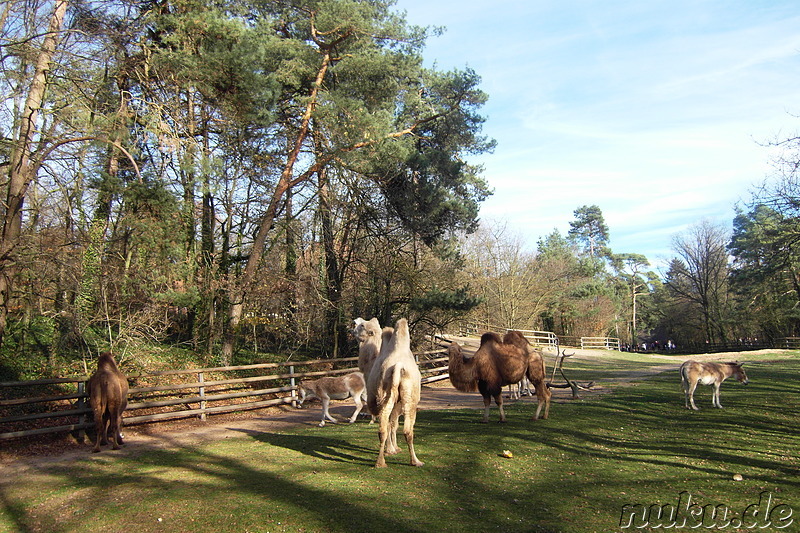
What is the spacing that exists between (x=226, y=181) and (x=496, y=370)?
10850mm

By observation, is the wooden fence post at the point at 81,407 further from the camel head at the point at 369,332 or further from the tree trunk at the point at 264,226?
the tree trunk at the point at 264,226

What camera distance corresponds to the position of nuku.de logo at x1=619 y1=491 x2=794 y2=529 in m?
4.97

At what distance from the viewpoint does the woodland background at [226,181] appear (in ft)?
34.2

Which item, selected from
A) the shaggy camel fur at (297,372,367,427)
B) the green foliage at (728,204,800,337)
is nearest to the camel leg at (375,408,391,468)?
the shaggy camel fur at (297,372,367,427)

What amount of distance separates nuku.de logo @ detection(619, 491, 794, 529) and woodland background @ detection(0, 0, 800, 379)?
1014cm

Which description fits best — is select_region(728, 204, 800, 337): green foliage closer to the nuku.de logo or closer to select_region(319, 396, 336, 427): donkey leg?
select_region(319, 396, 336, 427): donkey leg

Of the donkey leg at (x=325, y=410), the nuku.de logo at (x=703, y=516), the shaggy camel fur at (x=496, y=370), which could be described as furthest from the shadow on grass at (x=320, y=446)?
the nuku.de logo at (x=703, y=516)

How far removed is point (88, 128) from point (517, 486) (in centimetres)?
1072

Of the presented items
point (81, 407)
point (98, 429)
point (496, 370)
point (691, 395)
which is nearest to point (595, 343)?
point (691, 395)

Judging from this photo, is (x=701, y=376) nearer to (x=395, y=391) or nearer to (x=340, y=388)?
(x=340, y=388)

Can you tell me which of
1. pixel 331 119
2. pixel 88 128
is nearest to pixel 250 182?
pixel 331 119

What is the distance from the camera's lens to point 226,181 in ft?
53.6

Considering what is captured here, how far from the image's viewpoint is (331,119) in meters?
15.2

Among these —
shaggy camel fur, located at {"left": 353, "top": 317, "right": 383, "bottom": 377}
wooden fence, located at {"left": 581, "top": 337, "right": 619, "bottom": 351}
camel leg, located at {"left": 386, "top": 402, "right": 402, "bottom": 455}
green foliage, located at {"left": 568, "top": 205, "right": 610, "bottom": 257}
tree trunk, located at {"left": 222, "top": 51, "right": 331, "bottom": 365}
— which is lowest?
wooden fence, located at {"left": 581, "top": 337, "right": 619, "bottom": 351}
